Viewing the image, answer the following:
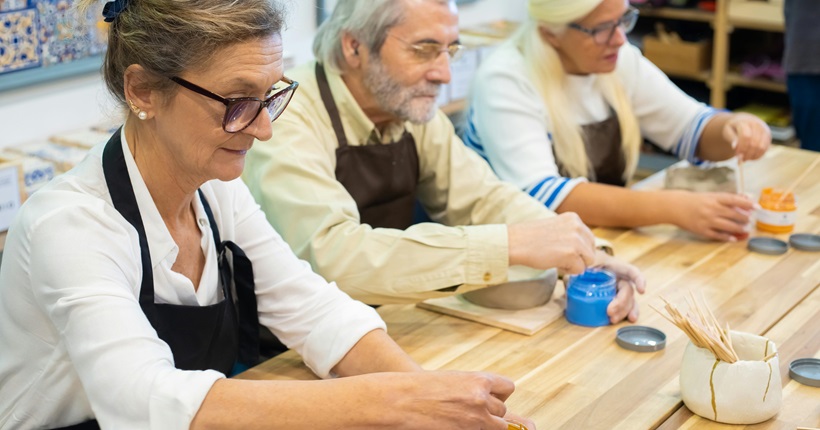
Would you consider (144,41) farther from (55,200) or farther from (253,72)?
(55,200)

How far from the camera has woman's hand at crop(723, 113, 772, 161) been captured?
2.90 meters

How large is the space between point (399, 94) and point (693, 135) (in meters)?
1.22

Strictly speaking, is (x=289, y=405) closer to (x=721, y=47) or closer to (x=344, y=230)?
(x=344, y=230)

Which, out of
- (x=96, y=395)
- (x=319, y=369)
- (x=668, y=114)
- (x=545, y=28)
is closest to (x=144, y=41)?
(x=96, y=395)

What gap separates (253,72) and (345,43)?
0.81 metres

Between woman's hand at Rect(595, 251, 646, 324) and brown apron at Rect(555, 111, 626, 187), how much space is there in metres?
0.75

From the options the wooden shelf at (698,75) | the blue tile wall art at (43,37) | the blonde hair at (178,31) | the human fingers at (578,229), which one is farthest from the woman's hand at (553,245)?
the wooden shelf at (698,75)

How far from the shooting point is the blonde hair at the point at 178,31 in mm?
1527

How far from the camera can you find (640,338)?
6.43 ft

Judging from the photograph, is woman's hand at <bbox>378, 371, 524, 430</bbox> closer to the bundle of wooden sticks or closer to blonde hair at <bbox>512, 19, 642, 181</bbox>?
the bundle of wooden sticks

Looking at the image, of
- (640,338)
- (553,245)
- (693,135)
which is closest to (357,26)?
(553,245)

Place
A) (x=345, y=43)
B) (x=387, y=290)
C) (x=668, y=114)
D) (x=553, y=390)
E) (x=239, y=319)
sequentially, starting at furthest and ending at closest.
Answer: (x=668, y=114) < (x=345, y=43) < (x=387, y=290) < (x=239, y=319) < (x=553, y=390)

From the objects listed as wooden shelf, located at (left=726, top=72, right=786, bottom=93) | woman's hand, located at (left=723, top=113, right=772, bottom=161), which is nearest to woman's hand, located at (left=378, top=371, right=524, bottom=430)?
woman's hand, located at (left=723, top=113, right=772, bottom=161)

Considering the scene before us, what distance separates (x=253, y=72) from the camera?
1.57 m
